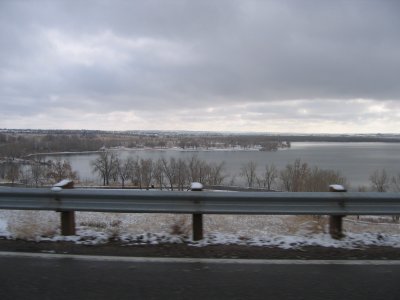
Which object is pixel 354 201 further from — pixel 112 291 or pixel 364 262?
pixel 112 291

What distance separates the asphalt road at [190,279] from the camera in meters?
3.49

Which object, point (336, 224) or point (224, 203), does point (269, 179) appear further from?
point (224, 203)

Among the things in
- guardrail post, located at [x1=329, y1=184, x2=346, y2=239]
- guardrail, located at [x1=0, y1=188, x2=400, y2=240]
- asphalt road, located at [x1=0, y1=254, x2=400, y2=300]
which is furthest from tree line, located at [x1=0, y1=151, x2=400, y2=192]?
asphalt road, located at [x1=0, y1=254, x2=400, y2=300]

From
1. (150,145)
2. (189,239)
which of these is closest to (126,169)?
(189,239)

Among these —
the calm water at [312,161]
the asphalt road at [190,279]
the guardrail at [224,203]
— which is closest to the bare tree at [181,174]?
the calm water at [312,161]

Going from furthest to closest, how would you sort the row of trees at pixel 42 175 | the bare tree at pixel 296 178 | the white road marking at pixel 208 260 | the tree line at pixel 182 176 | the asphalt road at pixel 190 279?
the row of trees at pixel 42 175, the tree line at pixel 182 176, the bare tree at pixel 296 178, the white road marking at pixel 208 260, the asphalt road at pixel 190 279

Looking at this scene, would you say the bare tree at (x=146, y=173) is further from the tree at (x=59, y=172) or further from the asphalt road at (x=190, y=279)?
the asphalt road at (x=190, y=279)

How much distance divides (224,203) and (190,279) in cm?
155

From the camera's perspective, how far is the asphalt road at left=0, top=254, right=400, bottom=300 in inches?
137

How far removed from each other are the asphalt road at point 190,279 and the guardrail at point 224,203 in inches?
36.0

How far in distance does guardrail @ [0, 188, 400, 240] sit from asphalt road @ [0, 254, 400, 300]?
91 cm

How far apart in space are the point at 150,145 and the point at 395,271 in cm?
12895

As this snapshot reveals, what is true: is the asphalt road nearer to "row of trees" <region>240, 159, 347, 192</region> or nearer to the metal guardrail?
the metal guardrail

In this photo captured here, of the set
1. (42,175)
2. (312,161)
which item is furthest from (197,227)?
(312,161)
